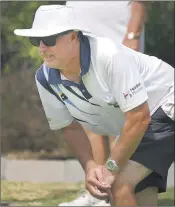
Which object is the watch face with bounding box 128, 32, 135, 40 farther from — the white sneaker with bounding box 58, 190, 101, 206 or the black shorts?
the white sneaker with bounding box 58, 190, 101, 206

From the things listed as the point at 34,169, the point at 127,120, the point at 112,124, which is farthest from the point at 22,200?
the point at 127,120

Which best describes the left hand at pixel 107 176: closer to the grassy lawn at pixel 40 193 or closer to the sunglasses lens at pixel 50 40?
the sunglasses lens at pixel 50 40

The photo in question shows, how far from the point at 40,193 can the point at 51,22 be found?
2598mm

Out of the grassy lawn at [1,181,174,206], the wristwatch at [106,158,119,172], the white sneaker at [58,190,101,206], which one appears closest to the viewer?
the wristwatch at [106,158,119,172]

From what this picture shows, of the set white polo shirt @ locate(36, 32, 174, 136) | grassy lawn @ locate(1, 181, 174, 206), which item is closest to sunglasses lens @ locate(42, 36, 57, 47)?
white polo shirt @ locate(36, 32, 174, 136)

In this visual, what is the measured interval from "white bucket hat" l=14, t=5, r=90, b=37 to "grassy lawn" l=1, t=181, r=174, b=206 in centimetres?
185

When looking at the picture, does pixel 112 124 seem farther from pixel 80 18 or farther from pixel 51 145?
pixel 51 145

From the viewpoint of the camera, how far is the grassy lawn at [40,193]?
5.07m

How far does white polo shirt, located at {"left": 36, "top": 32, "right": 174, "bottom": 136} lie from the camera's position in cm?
312

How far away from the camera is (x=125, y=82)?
Answer: 3.12 meters

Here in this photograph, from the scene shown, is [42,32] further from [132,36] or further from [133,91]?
[132,36]

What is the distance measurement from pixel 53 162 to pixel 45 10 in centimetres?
372

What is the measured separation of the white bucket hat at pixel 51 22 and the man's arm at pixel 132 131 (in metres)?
0.43

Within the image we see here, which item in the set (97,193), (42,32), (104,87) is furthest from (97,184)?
(42,32)
